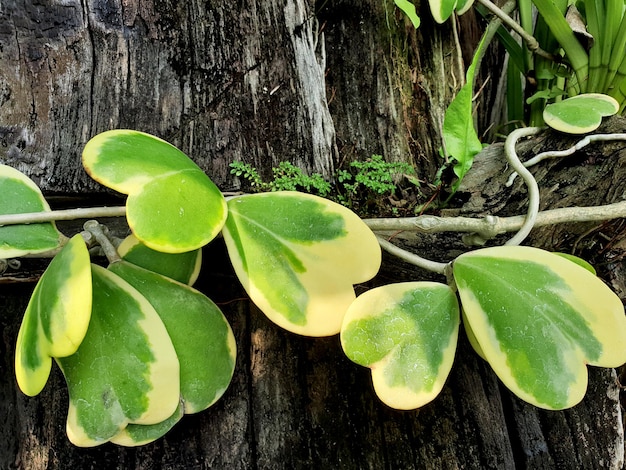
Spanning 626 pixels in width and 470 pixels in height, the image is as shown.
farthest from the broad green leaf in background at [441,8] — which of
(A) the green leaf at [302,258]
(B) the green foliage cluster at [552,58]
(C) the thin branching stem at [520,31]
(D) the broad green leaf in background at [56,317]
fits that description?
(D) the broad green leaf in background at [56,317]

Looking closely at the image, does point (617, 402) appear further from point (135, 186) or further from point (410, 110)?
point (135, 186)

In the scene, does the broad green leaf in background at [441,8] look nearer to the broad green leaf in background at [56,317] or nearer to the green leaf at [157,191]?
the green leaf at [157,191]

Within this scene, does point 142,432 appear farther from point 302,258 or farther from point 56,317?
point 302,258

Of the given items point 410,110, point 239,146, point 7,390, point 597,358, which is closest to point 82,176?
point 239,146

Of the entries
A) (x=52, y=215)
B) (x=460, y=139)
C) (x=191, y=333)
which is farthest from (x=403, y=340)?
(x=52, y=215)

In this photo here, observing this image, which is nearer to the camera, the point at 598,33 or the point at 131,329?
the point at 131,329

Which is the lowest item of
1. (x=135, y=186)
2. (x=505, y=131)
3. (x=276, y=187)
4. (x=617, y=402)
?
(x=617, y=402)
